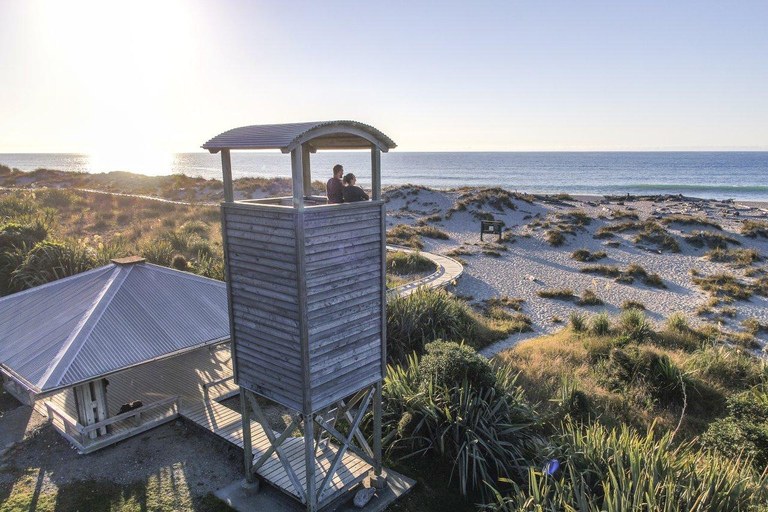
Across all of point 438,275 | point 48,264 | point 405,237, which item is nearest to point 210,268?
point 48,264

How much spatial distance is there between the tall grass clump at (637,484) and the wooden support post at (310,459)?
2510 mm

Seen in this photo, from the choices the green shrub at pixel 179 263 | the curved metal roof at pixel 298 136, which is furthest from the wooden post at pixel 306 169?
the green shrub at pixel 179 263

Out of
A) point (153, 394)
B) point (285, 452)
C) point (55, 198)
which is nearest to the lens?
point (285, 452)

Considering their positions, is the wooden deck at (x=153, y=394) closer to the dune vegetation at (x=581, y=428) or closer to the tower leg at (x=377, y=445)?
→ the tower leg at (x=377, y=445)

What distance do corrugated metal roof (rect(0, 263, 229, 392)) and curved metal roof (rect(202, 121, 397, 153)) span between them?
4.59m

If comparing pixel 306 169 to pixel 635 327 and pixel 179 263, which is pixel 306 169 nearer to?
pixel 635 327

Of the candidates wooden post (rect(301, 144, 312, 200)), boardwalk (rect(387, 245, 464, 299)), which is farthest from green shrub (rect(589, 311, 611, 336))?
wooden post (rect(301, 144, 312, 200))

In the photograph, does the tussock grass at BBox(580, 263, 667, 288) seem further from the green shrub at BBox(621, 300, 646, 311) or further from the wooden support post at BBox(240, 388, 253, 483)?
the wooden support post at BBox(240, 388, 253, 483)

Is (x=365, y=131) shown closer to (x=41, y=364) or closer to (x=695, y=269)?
(x=41, y=364)

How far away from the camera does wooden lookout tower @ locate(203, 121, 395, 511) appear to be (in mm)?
6484

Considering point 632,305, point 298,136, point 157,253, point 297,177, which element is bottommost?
point 632,305

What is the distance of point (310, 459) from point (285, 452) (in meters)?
1.75

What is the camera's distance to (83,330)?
30.4 ft

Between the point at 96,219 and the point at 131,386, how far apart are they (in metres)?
21.0
